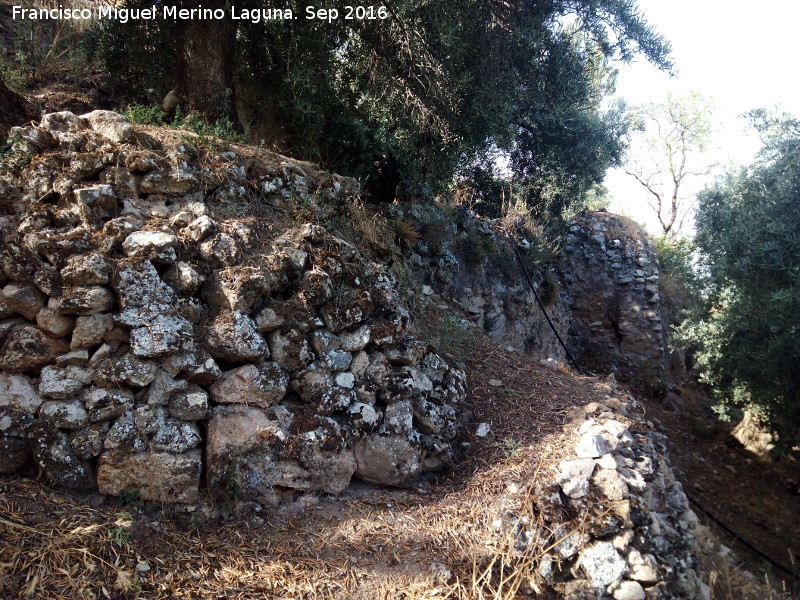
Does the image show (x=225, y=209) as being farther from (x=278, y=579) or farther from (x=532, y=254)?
(x=532, y=254)

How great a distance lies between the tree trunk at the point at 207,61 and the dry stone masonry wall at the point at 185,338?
1150 millimetres

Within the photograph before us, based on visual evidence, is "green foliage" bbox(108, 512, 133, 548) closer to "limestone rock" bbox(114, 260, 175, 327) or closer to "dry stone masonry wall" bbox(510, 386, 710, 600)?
"limestone rock" bbox(114, 260, 175, 327)

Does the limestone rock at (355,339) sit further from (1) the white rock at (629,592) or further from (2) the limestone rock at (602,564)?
(1) the white rock at (629,592)

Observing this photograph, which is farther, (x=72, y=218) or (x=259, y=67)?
(x=259, y=67)

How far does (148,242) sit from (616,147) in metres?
10.1

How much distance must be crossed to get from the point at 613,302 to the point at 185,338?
1132 centimetres

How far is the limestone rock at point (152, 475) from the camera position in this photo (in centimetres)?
299

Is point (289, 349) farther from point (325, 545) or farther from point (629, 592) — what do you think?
point (629, 592)

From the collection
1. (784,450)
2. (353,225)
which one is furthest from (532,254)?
(353,225)

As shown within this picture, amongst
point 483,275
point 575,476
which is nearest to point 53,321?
point 575,476

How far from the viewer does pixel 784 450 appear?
8.00m

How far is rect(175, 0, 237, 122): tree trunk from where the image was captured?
5.01 meters

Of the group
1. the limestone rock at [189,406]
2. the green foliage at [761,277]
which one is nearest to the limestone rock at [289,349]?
the limestone rock at [189,406]

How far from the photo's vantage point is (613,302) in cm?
1259
